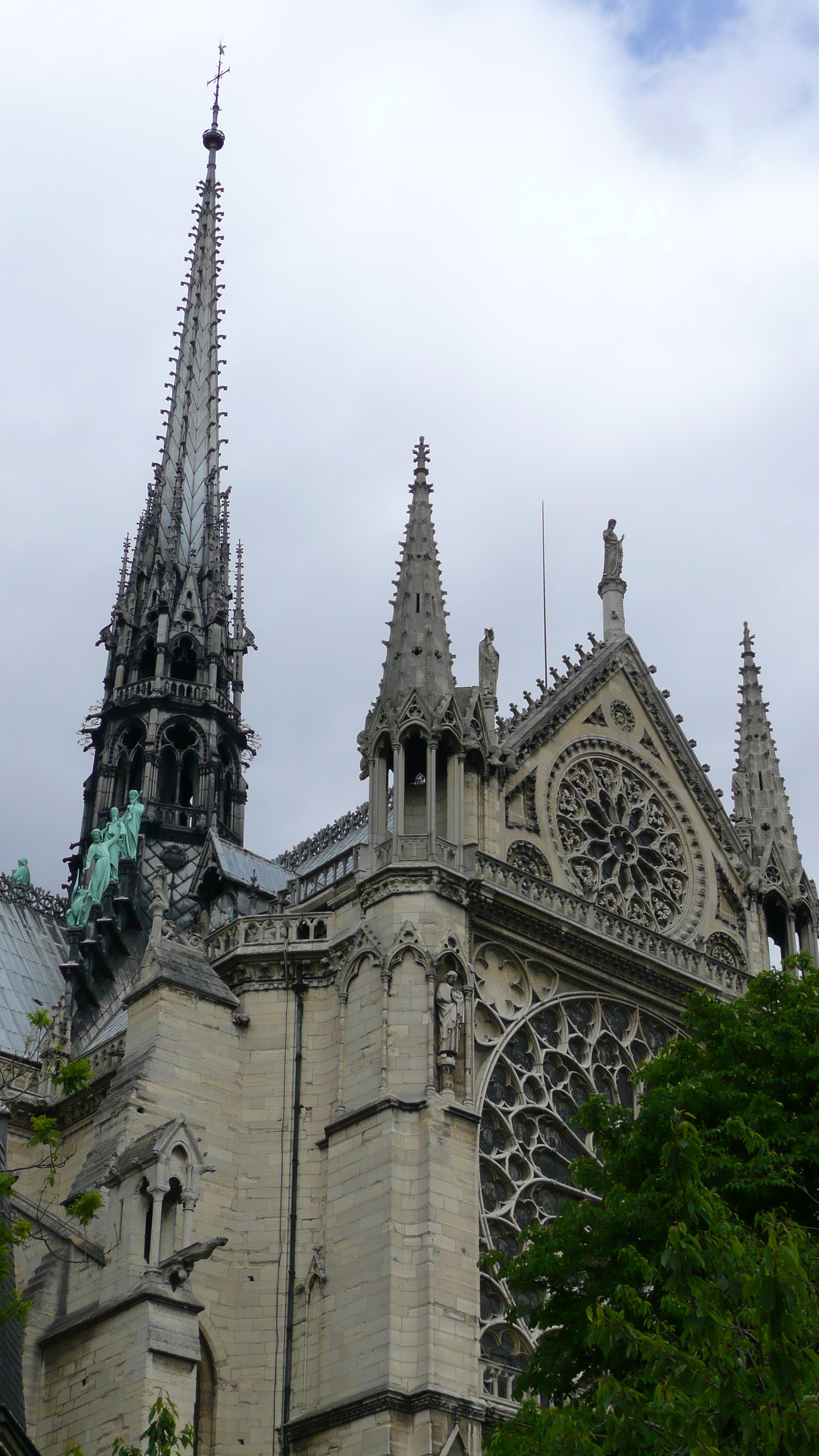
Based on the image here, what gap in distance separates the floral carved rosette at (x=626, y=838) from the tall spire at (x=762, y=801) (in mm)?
1742

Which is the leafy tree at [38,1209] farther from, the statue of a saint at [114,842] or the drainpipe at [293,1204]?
the statue of a saint at [114,842]

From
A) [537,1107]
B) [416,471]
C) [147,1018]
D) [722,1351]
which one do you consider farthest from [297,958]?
[722,1351]

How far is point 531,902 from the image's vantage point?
29.8m

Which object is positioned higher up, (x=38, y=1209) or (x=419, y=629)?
(x=419, y=629)

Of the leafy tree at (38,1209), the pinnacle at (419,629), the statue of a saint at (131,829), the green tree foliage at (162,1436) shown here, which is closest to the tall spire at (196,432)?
the statue of a saint at (131,829)

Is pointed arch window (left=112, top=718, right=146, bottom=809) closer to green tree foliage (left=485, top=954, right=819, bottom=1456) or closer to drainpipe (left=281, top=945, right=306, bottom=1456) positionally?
drainpipe (left=281, top=945, right=306, bottom=1456)

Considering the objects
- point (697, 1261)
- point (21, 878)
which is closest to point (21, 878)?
point (21, 878)

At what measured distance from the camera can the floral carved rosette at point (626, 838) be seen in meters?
32.6

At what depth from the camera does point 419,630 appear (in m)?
30.8

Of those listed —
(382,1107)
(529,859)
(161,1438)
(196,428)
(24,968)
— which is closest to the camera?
(161,1438)

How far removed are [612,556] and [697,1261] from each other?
2464cm

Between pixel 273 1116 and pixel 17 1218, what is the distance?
3764 millimetres

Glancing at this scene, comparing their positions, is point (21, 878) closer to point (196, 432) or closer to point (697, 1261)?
point (196, 432)

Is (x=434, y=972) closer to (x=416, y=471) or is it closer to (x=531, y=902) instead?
(x=531, y=902)
